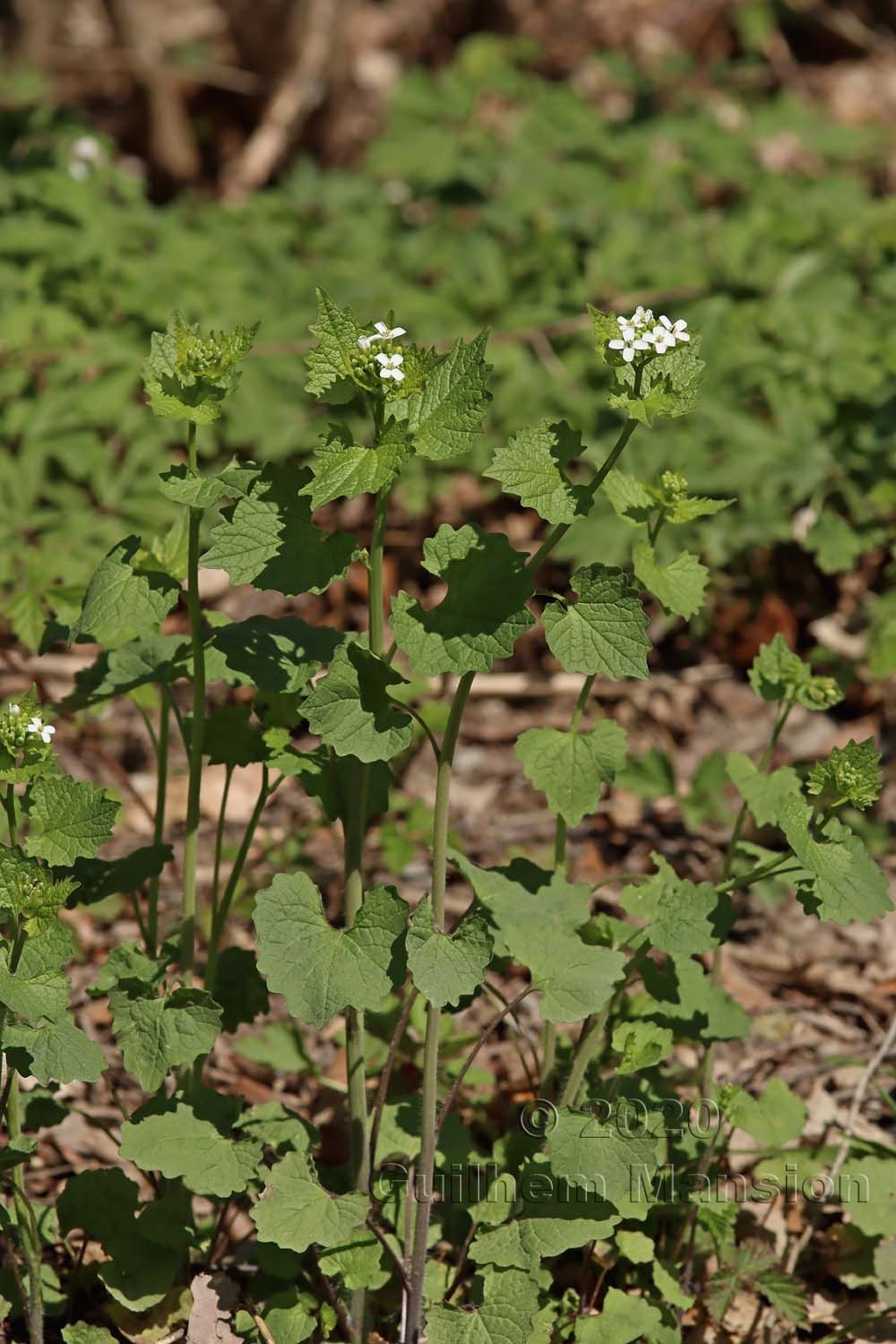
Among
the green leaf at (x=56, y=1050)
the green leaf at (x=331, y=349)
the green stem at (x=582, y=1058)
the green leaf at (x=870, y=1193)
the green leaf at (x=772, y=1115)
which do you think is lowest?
the green leaf at (x=870, y=1193)

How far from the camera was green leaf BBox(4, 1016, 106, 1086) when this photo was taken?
1786 millimetres

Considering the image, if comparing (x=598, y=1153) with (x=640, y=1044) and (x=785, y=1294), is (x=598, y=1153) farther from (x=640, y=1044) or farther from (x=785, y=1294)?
(x=785, y=1294)

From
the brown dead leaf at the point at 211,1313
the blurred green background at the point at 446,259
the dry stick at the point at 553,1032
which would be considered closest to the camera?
the brown dead leaf at the point at 211,1313

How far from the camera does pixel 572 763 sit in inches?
80.8

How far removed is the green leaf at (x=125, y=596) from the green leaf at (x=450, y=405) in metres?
0.42

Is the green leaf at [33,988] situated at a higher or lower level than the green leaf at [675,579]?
lower

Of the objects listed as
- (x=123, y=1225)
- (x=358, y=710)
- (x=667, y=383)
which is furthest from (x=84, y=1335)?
(x=667, y=383)

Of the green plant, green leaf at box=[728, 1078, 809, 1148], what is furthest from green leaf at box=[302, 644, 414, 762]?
green leaf at box=[728, 1078, 809, 1148]

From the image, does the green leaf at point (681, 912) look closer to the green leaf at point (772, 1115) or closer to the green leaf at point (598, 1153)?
the green leaf at point (598, 1153)

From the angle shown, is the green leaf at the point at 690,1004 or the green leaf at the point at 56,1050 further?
the green leaf at the point at 690,1004

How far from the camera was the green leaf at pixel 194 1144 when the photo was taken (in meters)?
1.93

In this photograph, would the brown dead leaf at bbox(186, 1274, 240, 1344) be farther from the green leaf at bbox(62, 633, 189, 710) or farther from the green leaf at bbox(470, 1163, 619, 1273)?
the green leaf at bbox(62, 633, 189, 710)

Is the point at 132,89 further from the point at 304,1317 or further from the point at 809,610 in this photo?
the point at 304,1317

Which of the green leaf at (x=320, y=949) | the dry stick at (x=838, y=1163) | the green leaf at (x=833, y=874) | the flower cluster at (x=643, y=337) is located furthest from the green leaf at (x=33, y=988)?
the dry stick at (x=838, y=1163)
